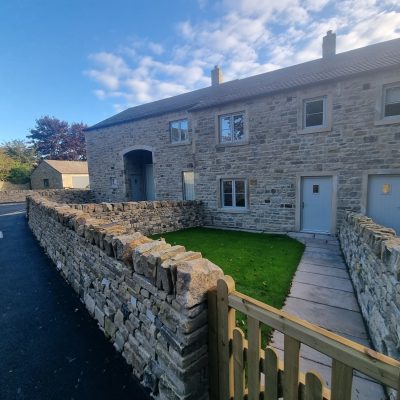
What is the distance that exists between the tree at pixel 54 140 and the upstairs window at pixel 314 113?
5384 centimetres

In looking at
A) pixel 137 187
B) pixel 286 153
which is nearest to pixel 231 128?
pixel 286 153

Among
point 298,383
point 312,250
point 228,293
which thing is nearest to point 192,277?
point 228,293

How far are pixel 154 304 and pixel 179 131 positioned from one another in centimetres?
1384

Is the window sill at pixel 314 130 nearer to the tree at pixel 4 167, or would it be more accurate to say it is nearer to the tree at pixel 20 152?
the tree at pixel 4 167

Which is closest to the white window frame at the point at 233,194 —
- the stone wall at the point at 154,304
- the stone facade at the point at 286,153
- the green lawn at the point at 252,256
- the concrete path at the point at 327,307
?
the stone facade at the point at 286,153

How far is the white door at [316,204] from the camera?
953cm

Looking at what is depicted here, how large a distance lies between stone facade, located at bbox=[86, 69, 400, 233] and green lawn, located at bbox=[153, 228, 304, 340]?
1631 mm

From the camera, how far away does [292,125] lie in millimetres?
9977

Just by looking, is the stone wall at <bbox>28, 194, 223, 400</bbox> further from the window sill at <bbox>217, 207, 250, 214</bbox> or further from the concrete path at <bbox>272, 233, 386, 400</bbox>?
the window sill at <bbox>217, 207, 250, 214</bbox>

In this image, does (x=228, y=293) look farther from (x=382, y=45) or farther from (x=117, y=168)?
(x=117, y=168)

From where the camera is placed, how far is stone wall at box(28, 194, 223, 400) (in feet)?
7.02

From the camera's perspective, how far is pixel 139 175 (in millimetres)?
19422

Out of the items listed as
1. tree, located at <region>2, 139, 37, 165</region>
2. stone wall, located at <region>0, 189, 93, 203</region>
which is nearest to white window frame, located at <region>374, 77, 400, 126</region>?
stone wall, located at <region>0, 189, 93, 203</region>

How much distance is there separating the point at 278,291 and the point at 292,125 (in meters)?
7.61
